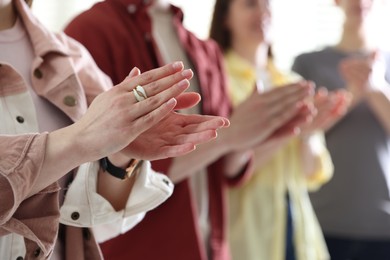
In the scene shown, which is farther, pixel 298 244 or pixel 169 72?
pixel 298 244

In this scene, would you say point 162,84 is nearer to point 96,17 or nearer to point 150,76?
point 150,76

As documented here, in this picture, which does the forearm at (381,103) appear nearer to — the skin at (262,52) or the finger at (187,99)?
the skin at (262,52)

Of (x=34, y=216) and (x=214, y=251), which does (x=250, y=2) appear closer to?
(x=214, y=251)

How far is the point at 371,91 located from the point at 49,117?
1.25 m

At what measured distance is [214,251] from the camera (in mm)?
1458

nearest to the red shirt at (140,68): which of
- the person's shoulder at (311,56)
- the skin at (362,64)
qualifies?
the skin at (362,64)

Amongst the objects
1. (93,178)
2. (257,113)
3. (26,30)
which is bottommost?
(257,113)

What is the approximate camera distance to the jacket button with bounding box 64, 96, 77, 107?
94cm

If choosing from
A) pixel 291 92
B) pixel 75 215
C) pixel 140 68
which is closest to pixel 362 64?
pixel 291 92

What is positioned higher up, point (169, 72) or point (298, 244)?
point (169, 72)

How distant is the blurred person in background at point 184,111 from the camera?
1.31 meters

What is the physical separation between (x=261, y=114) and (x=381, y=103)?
28.2 inches

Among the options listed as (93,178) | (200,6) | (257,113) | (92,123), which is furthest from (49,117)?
(200,6)

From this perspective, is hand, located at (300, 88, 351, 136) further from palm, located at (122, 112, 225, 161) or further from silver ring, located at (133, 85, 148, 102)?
silver ring, located at (133, 85, 148, 102)
